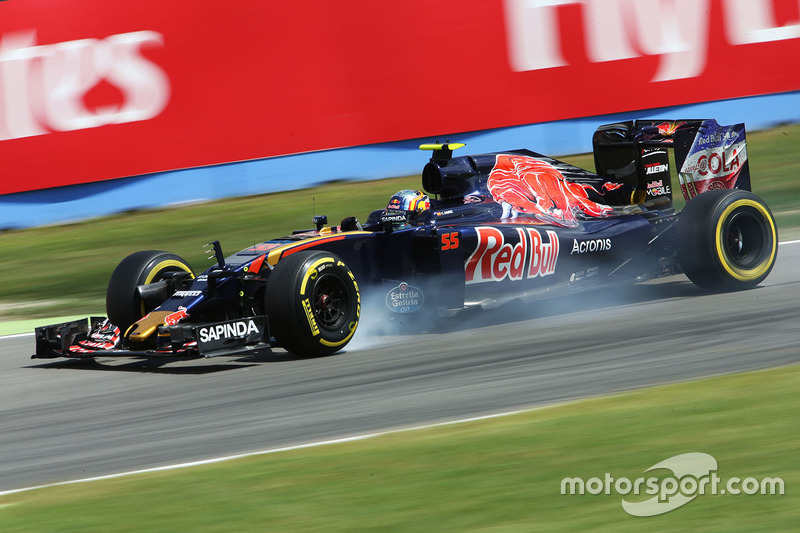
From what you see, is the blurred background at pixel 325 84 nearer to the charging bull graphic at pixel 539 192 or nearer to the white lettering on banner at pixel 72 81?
the white lettering on banner at pixel 72 81

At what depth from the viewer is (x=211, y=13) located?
15.3m

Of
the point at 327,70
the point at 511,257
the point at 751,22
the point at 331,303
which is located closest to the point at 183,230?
the point at 327,70

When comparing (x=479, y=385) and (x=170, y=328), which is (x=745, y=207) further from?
(x=170, y=328)

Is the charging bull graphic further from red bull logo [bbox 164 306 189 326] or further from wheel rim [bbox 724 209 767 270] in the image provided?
red bull logo [bbox 164 306 189 326]

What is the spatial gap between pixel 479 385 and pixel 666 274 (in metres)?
3.77

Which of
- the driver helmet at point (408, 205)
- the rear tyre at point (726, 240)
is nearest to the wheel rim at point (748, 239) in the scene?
the rear tyre at point (726, 240)

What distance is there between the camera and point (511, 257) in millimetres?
9180

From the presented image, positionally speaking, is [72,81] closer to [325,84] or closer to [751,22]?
[325,84]

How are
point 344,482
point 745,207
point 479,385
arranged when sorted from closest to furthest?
1. point 344,482
2. point 479,385
3. point 745,207

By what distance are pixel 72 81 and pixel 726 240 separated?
9.42 meters

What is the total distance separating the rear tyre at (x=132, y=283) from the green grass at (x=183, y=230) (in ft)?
15.2

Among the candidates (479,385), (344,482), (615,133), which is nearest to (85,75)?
(615,133)

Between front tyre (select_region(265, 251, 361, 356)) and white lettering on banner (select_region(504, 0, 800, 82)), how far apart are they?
336 inches

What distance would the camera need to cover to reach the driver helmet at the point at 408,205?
9359mm
